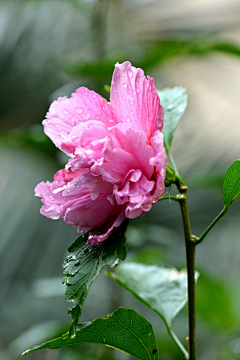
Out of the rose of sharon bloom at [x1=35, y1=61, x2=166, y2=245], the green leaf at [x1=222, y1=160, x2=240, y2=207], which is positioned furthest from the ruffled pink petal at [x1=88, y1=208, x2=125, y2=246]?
the green leaf at [x1=222, y1=160, x2=240, y2=207]

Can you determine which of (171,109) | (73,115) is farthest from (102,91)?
(73,115)

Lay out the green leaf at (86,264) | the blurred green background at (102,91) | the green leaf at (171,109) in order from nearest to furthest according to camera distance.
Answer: the green leaf at (86,264), the green leaf at (171,109), the blurred green background at (102,91)

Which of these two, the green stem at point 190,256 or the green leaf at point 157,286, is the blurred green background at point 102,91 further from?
the green stem at point 190,256

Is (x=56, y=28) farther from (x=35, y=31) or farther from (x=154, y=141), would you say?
(x=154, y=141)

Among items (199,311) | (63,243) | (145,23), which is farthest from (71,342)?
(145,23)

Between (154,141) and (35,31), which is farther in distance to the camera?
(35,31)

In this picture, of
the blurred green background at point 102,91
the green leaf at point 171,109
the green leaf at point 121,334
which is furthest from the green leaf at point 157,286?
the blurred green background at point 102,91

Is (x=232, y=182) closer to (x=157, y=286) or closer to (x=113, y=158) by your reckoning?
(x=113, y=158)
